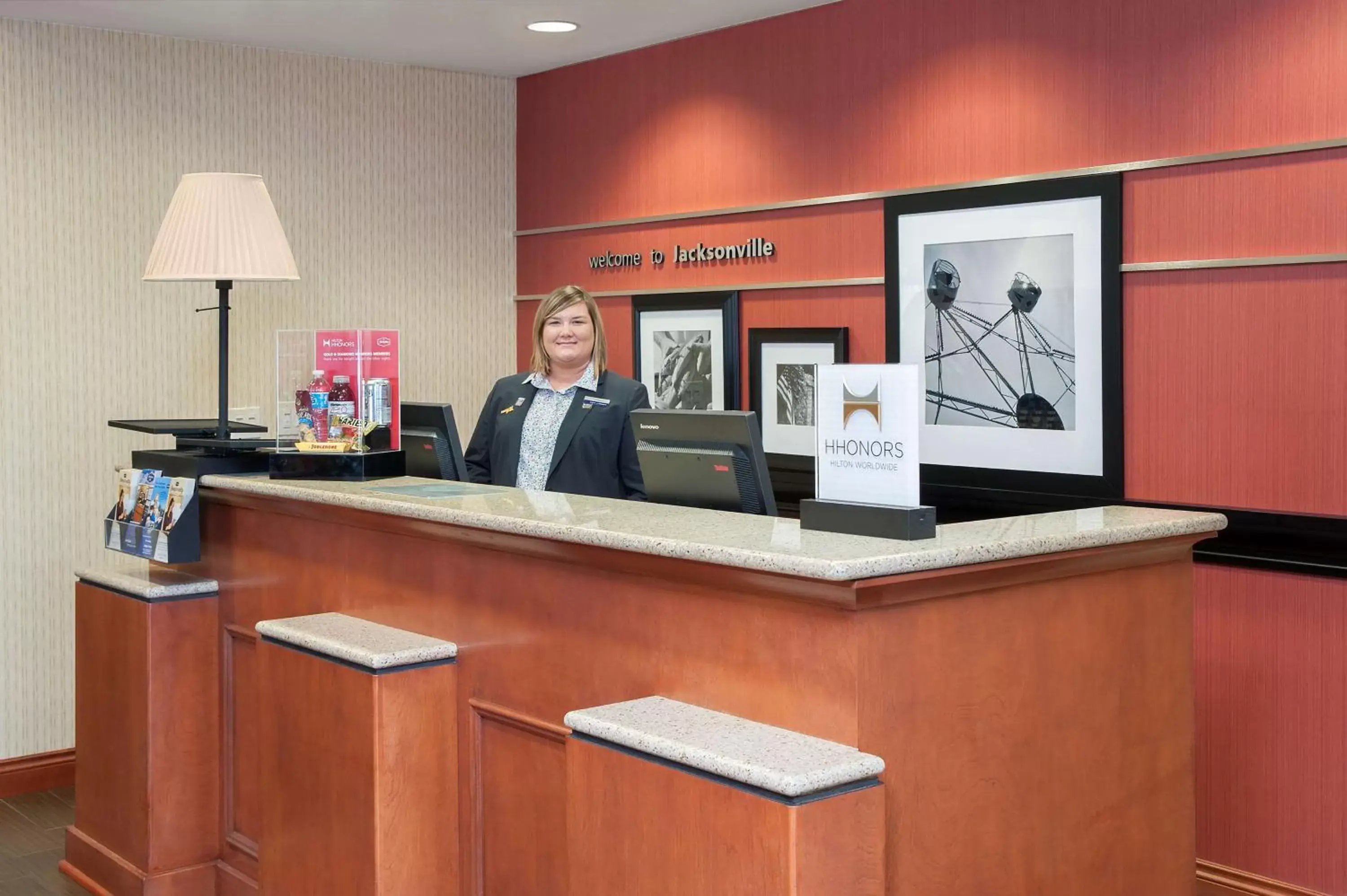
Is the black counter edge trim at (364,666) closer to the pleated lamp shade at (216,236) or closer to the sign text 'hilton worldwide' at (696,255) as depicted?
the pleated lamp shade at (216,236)

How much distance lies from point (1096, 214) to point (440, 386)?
316 cm

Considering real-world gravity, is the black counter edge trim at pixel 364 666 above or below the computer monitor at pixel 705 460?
below

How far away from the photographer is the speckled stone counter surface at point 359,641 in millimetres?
2965

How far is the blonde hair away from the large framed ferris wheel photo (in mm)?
981

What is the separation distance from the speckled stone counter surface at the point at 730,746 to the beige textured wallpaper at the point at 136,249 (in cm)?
353

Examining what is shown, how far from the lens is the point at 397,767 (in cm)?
295

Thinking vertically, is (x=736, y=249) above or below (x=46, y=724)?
above

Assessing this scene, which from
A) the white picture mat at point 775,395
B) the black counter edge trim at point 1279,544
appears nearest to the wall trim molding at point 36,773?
the white picture mat at point 775,395

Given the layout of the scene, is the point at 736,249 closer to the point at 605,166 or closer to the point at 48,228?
the point at 605,166

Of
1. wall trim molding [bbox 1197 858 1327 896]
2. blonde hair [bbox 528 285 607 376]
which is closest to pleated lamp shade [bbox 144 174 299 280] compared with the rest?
blonde hair [bbox 528 285 607 376]

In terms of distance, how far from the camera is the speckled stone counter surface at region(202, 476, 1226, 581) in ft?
7.16

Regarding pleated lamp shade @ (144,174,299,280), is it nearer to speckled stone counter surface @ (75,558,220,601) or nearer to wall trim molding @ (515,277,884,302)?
speckled stone counter surface @ (75,558,220,601)

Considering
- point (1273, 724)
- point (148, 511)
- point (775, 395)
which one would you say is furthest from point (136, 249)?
point (1273, 724)

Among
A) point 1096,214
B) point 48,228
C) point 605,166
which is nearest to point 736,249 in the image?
point 605,166
